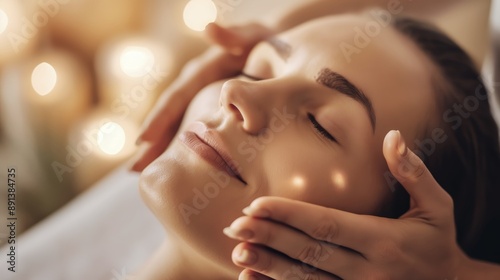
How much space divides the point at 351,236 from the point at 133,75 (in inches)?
36.7

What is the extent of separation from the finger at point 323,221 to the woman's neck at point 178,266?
0.55ft

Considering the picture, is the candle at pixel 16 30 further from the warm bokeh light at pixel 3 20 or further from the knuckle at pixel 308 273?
the knuckle at pixel 308 273

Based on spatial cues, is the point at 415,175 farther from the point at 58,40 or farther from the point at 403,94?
the point at 58,40

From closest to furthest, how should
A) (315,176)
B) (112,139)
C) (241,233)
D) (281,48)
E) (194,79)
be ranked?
(241,233) → (315,176) → (281,48) → (194,79) → (112,139)

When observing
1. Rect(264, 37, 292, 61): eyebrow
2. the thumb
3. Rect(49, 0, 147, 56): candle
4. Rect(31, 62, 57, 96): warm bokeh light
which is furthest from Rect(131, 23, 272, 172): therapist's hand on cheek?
Rect(49, 0, 147, 56): candle

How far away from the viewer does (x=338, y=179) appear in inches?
24.3

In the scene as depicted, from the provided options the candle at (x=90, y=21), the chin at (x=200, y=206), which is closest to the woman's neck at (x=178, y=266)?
the chin at (x=200, y=206)

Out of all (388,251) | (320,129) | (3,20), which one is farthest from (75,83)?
(388,251)

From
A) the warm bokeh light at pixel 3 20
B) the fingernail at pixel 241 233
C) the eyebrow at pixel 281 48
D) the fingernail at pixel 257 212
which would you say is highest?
the warm bokeh light at pixel 3 20

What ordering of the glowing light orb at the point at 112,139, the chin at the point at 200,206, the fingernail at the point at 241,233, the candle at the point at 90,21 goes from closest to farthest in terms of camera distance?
1. the fingernail at the point at 241,233
2. the chin at the point at 200,206
3. the glowing light orb at the point at 112,139
4. the candle at the point at 90,21

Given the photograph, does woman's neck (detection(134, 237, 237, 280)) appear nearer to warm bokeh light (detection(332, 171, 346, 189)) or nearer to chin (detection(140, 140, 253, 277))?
chin (detection(140, 140, 253, 277))

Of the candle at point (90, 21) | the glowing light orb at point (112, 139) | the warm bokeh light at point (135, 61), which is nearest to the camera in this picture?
the glowing light orb at point (112, 139)

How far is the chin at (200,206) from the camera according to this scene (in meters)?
0.61

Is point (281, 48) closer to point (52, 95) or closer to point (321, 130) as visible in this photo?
point (321, 130)
